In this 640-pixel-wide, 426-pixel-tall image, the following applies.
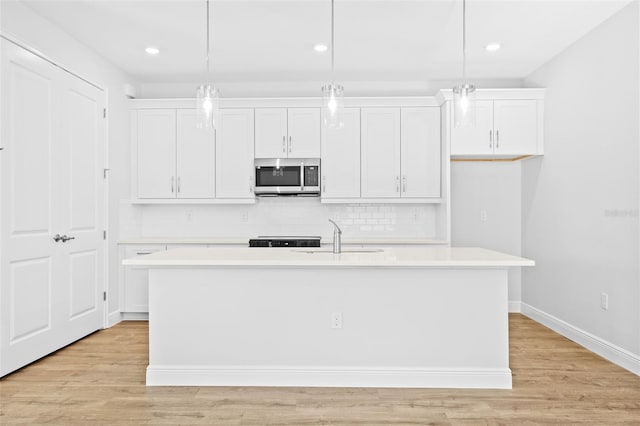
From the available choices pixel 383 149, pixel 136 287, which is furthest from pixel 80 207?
pixel 383 149

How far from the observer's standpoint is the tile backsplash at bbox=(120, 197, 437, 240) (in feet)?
17.5

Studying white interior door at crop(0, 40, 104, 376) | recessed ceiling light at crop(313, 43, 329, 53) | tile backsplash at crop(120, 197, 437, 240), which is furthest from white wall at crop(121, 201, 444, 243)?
recessed ceiling light at crop(313, 43, 329, 53)

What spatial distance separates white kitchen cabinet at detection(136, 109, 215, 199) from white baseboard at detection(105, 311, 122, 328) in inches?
50.1

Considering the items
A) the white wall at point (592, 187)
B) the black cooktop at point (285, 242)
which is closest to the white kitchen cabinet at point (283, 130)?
the black cooktop at point (285, 242)

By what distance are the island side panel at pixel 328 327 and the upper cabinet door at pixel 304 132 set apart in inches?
90.2

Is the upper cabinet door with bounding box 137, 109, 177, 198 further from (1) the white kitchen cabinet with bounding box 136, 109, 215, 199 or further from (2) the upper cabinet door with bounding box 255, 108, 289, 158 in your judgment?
(2) the upper cabinet door with bounding box 255, 108, 289, 158

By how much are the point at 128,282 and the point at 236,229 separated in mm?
1291

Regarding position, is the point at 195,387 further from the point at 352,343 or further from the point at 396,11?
the point at 396,11

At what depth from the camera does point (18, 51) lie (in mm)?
3287

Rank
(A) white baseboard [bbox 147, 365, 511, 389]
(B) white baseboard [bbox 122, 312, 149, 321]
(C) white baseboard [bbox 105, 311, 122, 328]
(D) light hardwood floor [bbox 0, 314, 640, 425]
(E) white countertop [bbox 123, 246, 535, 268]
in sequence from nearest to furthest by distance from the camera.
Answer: (D) light hardwood floor [bbox 0, 314, 640, 425] < (E) white countertop [bbox 123, 246, 535, 268] < (A) white baseboard [bbox 147, 365, 511, 389] < (C) white baseboard [bbox 105, 311, 122, 328] < (B) white baseboard [bbox 122, 312, 149, 321]

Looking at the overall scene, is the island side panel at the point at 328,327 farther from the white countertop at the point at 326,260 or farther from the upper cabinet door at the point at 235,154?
the upper cabinet door at the point at 235,154

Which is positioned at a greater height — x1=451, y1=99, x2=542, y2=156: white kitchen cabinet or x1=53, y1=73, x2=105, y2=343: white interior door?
x1=451, y1=99, x2=542, y2=156: white kitchen cabinet

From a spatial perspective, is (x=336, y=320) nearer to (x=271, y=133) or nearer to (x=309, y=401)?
(x=309, y=401)

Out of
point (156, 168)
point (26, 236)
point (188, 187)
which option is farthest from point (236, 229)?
point (26, 236)
